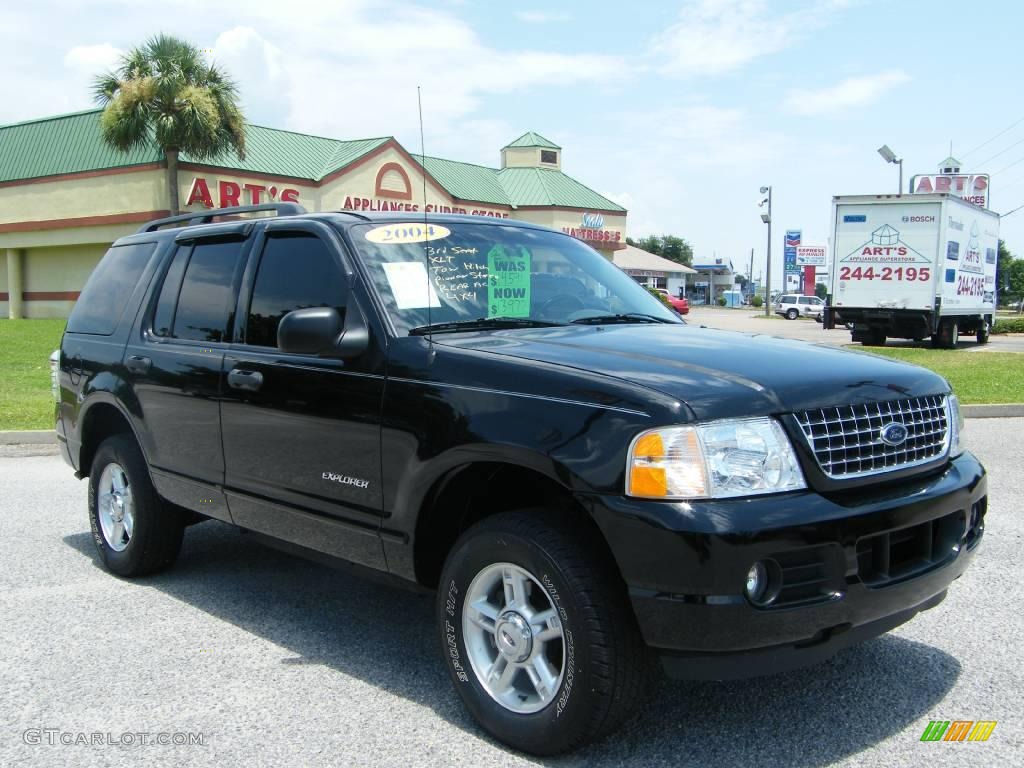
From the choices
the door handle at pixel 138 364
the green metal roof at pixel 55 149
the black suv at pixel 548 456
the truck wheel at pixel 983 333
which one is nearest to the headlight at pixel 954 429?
the black suv at pixel 548 456

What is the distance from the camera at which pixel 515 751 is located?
10.7 ft

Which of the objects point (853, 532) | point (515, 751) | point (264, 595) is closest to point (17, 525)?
point (264, 595)

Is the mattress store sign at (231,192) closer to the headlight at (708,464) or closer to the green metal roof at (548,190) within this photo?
the green metal roof at (548,190)

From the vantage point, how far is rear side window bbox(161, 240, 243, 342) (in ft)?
15.4

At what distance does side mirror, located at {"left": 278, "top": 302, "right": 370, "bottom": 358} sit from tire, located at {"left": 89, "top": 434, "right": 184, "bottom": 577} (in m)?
1.99

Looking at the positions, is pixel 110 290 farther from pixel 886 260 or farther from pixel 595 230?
pixel 595 230

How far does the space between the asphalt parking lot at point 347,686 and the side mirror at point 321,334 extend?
1.36 meters

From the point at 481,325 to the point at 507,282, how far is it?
1.18 ft

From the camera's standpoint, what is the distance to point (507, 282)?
425 cm

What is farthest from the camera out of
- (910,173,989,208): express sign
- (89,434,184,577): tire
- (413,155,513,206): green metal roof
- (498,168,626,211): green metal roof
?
(910,173,989,208): express sign

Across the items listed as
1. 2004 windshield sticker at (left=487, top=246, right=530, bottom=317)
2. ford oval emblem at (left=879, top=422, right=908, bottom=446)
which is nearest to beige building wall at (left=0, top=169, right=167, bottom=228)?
2004 windshield sticker at (left=487, top=246, right=530, bottom=317)

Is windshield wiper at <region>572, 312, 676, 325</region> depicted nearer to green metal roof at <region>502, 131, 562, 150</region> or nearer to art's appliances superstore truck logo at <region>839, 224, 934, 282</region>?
art's appliances superstore truck logo at <region>839, 224, 934, 282</region>

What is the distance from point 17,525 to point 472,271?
4.39 metres

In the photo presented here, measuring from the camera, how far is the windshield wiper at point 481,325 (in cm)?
382
